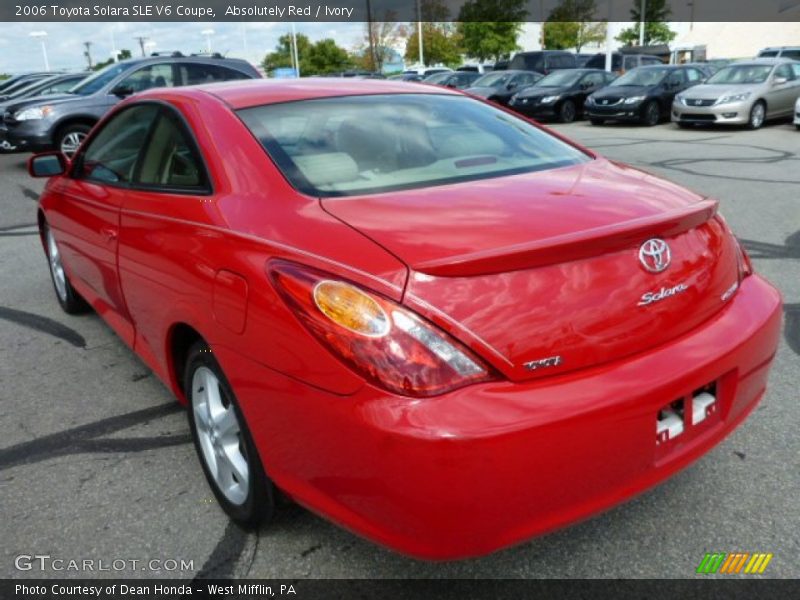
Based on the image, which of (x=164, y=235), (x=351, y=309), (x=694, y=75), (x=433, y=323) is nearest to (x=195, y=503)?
(x=164, y=235)

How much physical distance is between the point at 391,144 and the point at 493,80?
20433mm

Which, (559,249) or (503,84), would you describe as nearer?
(559,249)

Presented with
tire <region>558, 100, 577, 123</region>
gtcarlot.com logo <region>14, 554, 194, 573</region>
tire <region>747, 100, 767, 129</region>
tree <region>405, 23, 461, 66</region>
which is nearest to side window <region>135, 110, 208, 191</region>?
gtcarlot.com logo <region>14, 554, 194, 573</region>

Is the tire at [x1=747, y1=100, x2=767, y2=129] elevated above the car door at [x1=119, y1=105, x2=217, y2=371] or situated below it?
below

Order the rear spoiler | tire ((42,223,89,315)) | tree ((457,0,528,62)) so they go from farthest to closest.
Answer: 1. tree ((457,0,528,62))
2. tire ((42,223,89,315))
3. the rear spoiler

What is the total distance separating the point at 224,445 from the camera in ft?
8.12

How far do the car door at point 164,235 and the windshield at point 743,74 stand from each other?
53.3 ft

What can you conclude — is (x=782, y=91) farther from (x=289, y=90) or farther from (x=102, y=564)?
(x=102, y=564)

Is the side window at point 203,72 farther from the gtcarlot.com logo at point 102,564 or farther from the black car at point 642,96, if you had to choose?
the gtcarlot.com logo at point 102,564

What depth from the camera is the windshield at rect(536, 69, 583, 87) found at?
64.8 feet

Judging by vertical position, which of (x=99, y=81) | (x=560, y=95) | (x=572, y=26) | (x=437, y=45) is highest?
(x=572, y=26)

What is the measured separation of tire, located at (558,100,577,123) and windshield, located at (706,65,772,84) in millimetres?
3663

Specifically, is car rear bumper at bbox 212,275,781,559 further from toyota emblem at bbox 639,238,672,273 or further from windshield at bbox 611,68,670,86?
windshield at bbox 611,68,670,86

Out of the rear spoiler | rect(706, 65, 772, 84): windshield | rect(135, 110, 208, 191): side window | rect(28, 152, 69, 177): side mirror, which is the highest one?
rect(135, 110, 208, 191): side window
